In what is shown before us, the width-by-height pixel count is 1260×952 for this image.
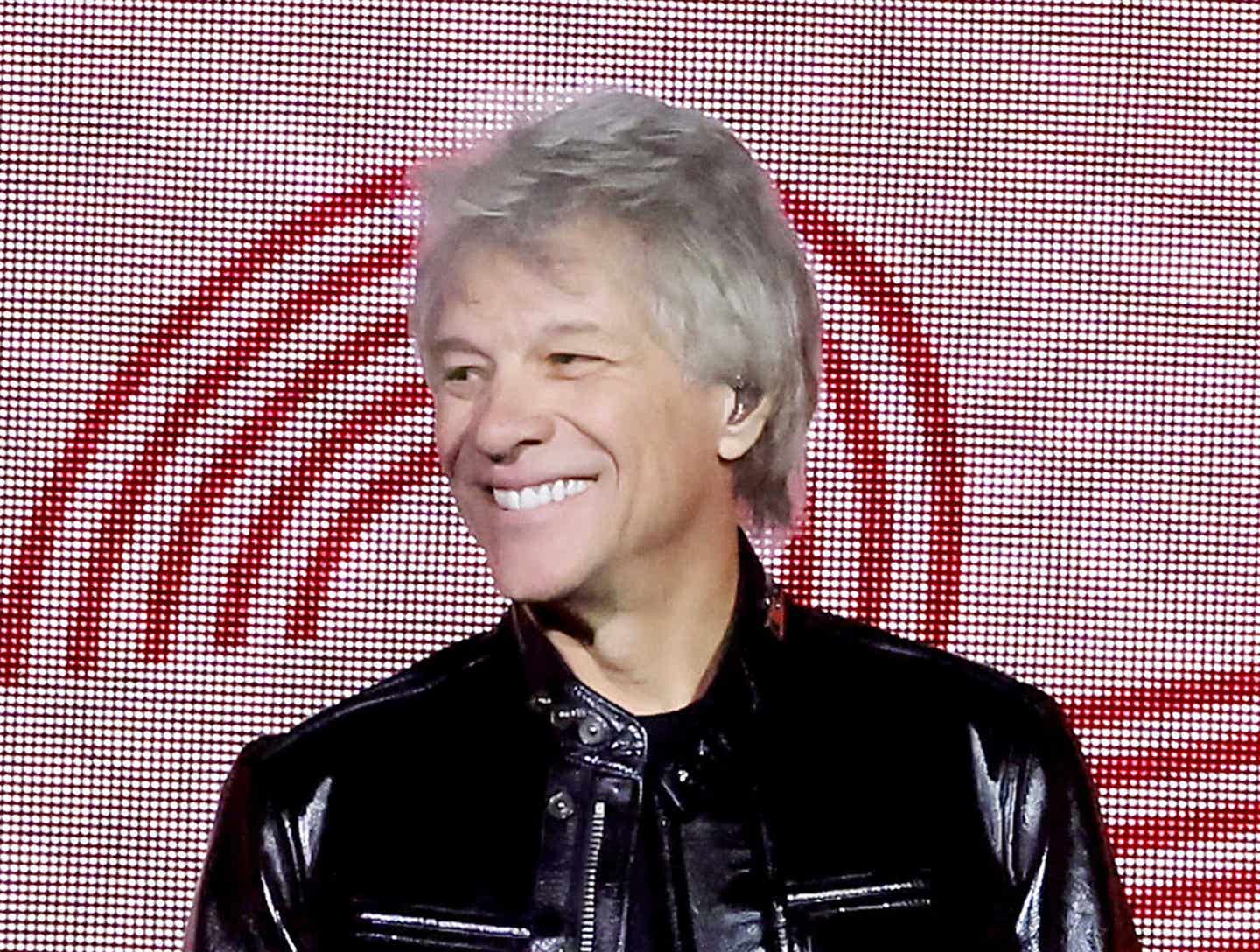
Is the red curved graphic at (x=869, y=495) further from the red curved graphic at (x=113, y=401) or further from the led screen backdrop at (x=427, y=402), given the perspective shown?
the red curved graphic at (x=113, y=401)

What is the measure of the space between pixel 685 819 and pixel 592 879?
0.07 m

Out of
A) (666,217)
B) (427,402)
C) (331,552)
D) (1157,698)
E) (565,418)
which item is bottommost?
(1157,698)

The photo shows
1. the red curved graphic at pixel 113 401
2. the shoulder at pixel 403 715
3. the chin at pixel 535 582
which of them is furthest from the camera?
the red curved graphic at pixel 113 401

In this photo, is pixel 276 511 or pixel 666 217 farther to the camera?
pixel 276 511

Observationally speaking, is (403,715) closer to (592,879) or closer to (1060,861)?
(592,879)

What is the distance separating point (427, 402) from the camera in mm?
1809

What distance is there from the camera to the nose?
4.31ft

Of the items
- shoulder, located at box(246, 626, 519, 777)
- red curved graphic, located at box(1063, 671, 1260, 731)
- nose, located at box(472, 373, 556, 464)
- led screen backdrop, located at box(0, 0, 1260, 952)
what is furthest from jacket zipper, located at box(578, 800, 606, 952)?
red curved graphic, located at box(1063, 671, 1260, 731)

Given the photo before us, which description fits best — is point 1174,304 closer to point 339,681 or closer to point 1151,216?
point 1151,216

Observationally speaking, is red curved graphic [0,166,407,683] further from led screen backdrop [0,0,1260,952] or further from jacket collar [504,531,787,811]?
jacket collar [504,531,787,811]

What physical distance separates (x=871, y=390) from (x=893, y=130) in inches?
7.9

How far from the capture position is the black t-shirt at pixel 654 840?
135 centimetres

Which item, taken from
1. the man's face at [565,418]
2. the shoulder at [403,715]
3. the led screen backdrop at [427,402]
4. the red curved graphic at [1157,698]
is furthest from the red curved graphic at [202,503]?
the red curved graphic at [1157,698]

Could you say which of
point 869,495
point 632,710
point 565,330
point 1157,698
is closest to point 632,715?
point 632,710
